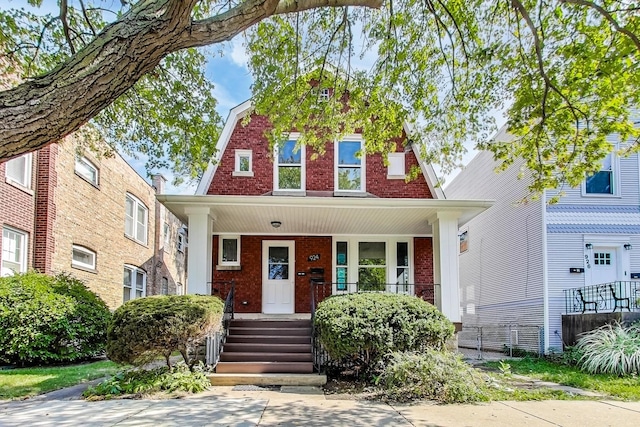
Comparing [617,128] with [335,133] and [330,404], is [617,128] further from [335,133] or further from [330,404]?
[330,404]

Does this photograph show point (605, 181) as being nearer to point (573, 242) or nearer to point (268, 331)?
point (573, 242)

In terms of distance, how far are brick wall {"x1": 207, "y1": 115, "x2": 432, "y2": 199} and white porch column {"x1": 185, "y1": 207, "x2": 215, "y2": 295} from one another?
222 centimetres

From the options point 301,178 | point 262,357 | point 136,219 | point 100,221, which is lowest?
point 262,357

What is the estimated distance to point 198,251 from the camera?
1027 centimetres

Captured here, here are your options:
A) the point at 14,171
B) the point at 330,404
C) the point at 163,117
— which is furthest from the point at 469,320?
→ the point at 14,171

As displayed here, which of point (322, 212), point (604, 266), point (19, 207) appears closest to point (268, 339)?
point (322, 212)

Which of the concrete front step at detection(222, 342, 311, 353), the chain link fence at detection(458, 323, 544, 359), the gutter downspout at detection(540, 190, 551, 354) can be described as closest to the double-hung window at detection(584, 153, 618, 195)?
the gutter downspout at detection(540, 190, 551, 354)

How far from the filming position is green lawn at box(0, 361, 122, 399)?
738 cm

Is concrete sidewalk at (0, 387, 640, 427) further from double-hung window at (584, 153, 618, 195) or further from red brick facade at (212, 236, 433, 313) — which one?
double-hung window at (584, 153, 618, 195)

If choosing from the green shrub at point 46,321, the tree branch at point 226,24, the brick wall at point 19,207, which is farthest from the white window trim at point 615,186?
the brick wall at point 19,207

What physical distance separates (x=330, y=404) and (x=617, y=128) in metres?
6.04

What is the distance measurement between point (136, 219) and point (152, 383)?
40.1 ft

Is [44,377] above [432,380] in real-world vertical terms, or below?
below

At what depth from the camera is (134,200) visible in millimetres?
18422
